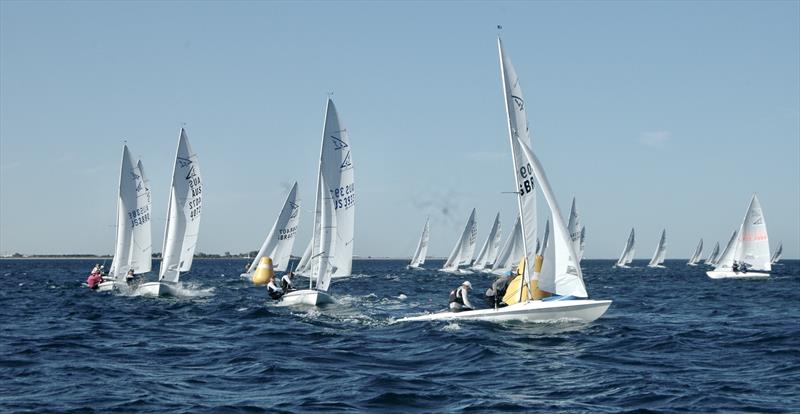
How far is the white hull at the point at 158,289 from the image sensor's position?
39138 mm

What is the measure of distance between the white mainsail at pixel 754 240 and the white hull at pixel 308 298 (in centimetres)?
4749

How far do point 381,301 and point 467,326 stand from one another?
1439 centimetres

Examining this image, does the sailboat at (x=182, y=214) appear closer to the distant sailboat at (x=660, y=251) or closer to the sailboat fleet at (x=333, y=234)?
the sailboat fleet at (x=333, y=234)

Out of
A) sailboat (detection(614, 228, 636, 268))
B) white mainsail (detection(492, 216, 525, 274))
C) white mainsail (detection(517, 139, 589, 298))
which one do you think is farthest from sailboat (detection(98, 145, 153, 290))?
sailboat (detection(614, 228, 636, 268))

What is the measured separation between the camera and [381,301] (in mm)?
38062

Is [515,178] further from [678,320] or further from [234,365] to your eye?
[234,365]

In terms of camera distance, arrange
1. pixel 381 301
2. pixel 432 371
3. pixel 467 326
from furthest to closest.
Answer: pixel 381 301 → pixel 467 326 → pixel 432 371

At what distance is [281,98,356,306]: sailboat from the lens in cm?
3328

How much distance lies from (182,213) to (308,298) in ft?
40.4

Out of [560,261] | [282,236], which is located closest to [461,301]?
[560,261]

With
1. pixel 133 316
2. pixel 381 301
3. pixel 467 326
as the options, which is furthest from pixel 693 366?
pixel 381 301

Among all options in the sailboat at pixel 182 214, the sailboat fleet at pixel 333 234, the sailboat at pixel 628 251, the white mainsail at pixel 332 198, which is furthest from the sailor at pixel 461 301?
the sailboat at pixel 628 251

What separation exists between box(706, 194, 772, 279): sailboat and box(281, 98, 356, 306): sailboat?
45.4 m

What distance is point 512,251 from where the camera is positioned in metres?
78.2
